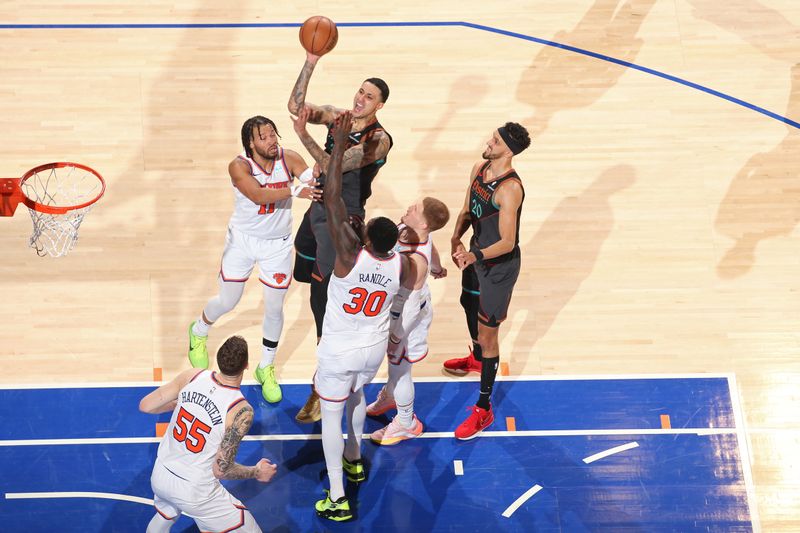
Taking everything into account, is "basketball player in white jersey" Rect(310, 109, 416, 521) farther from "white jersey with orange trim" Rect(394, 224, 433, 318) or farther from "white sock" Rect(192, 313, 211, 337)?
"white sock" Rect(192, 313, 211, 337)

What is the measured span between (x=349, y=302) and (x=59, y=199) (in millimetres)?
3625

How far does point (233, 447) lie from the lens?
21.0 feet

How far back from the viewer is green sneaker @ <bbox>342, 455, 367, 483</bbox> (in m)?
7.76

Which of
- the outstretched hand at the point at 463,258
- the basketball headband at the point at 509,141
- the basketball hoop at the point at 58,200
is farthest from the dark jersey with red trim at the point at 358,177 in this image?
the basketball hoop at the point at 58,200

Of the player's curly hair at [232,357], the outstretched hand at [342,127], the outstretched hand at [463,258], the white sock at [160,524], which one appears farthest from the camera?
the outstretched hand at [463,258]

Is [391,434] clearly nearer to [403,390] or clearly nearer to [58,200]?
[403,390]

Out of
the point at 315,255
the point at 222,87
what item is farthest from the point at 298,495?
the point at 222,87

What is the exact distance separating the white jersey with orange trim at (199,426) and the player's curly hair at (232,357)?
14 centimetres

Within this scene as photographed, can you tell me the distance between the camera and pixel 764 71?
36.3 ft

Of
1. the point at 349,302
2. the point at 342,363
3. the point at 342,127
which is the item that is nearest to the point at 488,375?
the point at 342,363

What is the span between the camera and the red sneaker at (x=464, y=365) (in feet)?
28.3

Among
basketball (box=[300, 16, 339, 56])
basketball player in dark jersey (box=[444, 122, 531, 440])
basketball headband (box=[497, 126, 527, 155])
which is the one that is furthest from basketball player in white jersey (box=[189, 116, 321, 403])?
basketball headband (box=[497, 126, 527, 155])

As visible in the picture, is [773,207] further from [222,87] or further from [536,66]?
[222,87]

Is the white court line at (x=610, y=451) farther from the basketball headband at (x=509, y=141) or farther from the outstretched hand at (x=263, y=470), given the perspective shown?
the outstretched hand at (x=263, y=470)
